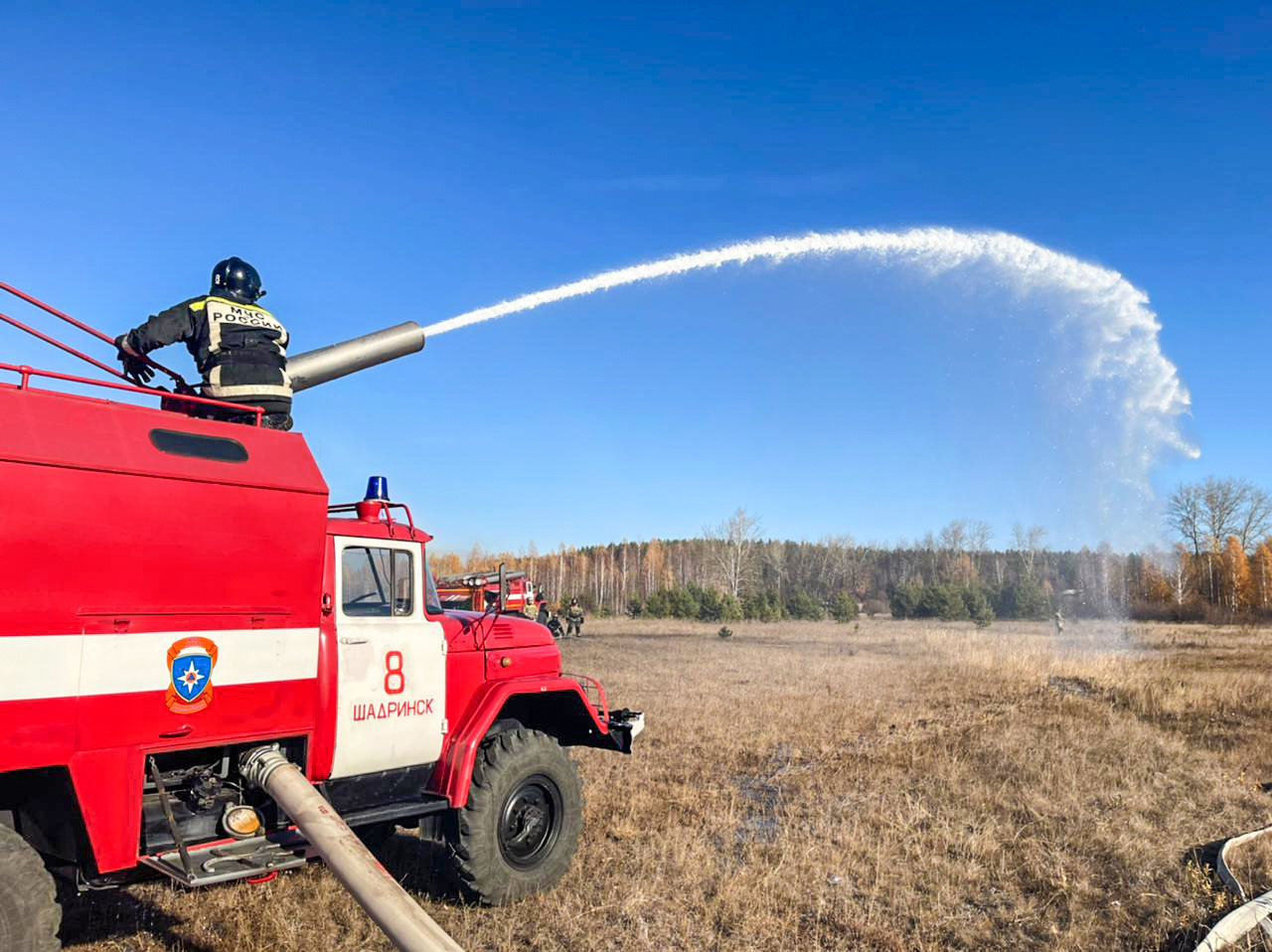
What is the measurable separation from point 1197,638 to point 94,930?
42579 millimetres

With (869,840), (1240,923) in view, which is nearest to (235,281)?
(869,840)

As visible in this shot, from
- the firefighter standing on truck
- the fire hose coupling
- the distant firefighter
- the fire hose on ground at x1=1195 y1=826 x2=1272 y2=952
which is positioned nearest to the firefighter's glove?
the firefighter standing on truck

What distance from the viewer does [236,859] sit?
15.8 ft

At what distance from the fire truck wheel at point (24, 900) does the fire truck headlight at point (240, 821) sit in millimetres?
924

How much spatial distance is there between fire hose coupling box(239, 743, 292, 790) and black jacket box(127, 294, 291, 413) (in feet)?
7.21

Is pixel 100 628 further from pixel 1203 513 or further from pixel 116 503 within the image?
pixel 1203 513

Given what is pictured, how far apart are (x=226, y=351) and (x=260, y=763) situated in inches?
105

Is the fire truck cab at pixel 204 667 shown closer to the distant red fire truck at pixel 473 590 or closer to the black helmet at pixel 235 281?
the distant red fire truck at pixel 473 590

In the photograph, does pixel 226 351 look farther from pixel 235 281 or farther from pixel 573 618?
pixel 573 618

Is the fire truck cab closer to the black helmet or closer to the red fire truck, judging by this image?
the red fire truck

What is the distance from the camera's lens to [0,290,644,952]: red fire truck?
4.23 meters

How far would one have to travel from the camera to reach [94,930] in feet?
18.8

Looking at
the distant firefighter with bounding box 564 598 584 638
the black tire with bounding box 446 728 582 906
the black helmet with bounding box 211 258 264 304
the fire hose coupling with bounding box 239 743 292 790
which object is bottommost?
the distant firefighter with bounding box 564 598 584 638

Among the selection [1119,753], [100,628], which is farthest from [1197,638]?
[100,628]
